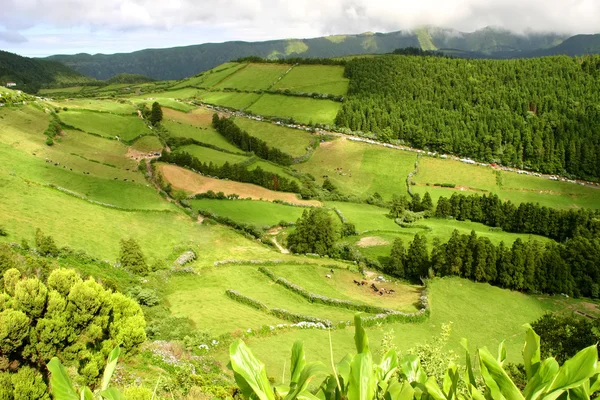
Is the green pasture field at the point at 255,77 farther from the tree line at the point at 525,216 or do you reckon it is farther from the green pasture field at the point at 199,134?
the tree line at the point at 525,216

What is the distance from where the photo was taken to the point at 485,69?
13062 cm

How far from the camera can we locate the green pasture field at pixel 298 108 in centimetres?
12238

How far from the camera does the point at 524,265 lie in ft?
143

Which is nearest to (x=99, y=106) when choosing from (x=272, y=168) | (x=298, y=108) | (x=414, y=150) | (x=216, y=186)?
(x=272, y=168)

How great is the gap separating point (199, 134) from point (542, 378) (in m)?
106

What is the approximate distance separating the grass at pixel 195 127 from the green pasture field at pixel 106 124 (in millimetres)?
7478

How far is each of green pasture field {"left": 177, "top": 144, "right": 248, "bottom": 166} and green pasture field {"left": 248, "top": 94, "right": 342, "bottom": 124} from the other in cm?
3523

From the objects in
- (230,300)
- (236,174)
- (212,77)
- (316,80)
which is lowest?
(230,300)

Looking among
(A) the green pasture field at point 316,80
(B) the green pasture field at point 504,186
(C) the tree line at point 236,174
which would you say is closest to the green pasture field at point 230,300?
(C) the tree line at point 236,174

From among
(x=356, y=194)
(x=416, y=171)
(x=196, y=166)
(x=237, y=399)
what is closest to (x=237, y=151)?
(x=196, y=166)

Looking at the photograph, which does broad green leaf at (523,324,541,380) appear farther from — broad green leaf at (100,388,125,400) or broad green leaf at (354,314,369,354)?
broad green leaf at (100,388,125,400)

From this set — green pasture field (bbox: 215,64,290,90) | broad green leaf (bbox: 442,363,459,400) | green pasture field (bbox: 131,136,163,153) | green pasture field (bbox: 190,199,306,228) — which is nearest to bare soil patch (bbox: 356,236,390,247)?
green pasture field (bbox: 190,199,306,228)

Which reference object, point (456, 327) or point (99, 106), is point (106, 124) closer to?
point (99, 106)

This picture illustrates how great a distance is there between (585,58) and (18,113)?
15433 cm
